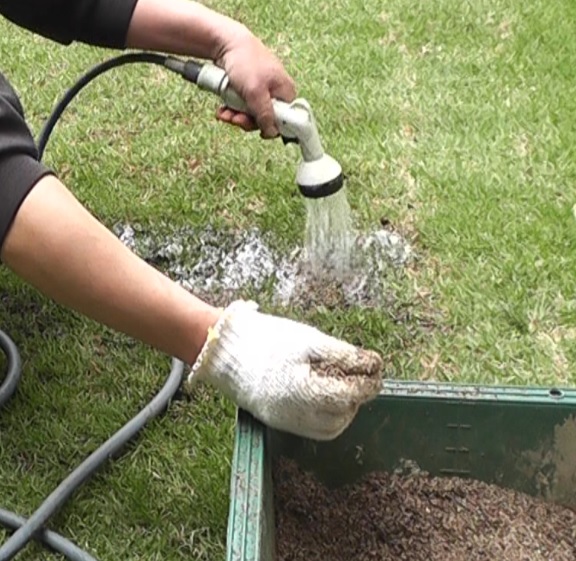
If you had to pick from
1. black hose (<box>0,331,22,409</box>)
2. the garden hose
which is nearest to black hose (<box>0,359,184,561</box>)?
Answer: the garden hose

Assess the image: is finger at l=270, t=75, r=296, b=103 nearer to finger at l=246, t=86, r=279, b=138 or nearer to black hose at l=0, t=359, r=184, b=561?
finger at l=246, t=86, r=279, b=138

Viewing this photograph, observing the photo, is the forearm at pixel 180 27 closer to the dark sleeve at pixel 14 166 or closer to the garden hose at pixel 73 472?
the garden hose at pixel 73 472

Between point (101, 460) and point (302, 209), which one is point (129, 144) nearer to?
point (302, 209)

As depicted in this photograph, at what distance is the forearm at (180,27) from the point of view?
1.46 meters

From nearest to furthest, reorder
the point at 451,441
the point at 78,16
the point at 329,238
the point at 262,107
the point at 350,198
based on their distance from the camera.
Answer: the point at 451,441 < the point at 262,107 < the point at 78,16 < the point at 329,238 < the point at 350,198

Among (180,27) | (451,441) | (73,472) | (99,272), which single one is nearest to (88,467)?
(73,472)

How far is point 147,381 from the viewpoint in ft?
5.01

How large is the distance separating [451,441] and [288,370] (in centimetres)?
31

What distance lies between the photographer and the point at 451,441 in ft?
4.02

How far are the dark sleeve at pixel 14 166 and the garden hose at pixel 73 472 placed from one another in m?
0.30

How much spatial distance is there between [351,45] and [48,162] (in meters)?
0.76

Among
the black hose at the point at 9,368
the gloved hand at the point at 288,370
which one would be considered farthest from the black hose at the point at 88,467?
the gloved hand at the point at 288,370

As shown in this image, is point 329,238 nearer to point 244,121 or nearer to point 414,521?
point 244,121

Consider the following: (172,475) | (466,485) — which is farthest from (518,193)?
(172,475)
